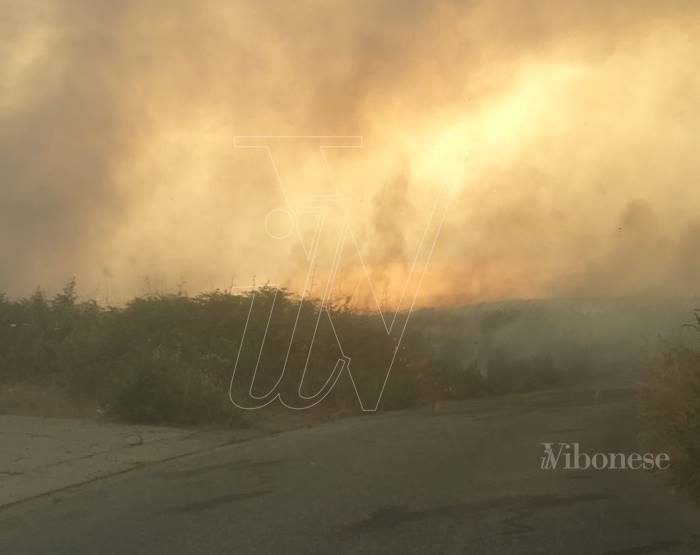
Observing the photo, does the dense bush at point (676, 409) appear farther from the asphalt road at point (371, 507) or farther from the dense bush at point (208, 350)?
the dense bush at point (208, 350)

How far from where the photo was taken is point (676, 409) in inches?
547

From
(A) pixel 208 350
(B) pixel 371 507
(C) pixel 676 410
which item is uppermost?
(A) pixel 208 350

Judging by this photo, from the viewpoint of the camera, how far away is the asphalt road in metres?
8.98

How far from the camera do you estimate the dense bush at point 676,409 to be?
11.3 m

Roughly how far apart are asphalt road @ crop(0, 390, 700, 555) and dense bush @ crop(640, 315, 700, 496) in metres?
0.41

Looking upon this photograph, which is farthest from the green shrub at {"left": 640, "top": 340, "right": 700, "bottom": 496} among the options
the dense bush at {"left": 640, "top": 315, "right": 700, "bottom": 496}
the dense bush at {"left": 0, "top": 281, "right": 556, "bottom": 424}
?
the dense bush at {"left": 0, "top": 281, "right": 556, "bottom": 424}

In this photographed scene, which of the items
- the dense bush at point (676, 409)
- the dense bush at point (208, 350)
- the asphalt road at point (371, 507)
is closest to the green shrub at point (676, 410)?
the dense bush at point (676, 409)

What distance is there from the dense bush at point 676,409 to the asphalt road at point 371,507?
0.41m

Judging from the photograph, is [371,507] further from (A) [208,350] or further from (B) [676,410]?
(A) [208,350]

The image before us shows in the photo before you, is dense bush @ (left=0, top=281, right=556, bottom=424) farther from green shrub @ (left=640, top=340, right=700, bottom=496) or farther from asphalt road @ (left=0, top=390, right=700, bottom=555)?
green shrub @ (left=640, top=340, right=700, bottom=496)

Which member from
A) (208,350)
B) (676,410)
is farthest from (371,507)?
(208,350)

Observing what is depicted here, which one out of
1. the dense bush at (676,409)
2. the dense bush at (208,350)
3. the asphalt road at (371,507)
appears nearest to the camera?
the asphalt road at (371,507)

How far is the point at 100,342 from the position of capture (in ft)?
95.9

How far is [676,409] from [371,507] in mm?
5732
